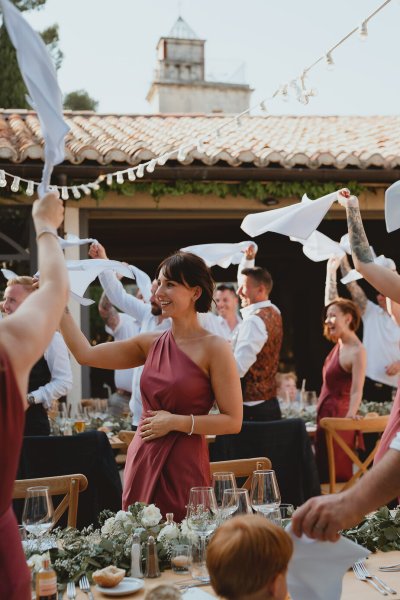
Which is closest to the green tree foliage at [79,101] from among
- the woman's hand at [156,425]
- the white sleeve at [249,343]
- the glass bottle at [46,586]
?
the white sleeve at [249,343]

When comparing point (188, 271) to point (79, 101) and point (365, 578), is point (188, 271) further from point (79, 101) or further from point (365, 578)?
point (79, 101)

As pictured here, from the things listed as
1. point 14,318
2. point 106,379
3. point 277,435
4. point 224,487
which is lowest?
point 106,379

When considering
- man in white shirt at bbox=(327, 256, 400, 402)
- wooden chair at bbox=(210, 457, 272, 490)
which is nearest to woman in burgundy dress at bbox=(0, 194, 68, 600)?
wooden chair at bbox=(210, 457, 272, 490)

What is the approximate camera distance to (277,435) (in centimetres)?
508

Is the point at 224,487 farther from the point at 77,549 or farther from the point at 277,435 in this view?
the point at 277,435

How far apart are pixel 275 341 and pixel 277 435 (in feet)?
4.54

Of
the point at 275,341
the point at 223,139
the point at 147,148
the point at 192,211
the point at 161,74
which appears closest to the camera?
the point at 275,341

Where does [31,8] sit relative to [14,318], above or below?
above

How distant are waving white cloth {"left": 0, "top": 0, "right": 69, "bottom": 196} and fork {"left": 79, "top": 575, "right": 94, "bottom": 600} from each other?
1.31 m

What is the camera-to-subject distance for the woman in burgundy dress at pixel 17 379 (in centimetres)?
172

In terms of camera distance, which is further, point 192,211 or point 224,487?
point 192,211

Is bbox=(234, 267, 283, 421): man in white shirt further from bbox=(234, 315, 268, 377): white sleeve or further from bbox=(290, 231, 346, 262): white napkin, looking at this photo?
bbox=(290, 231, 346, 262): white napkin

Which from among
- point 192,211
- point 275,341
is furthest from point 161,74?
point 275,341

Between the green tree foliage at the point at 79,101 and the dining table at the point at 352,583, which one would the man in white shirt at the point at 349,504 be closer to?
the dining table at the point at 352,583
